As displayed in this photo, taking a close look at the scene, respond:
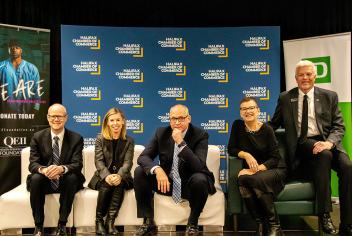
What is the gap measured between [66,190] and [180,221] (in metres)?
1.10

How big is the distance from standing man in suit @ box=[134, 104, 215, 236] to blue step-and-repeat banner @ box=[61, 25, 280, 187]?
5.13 ft

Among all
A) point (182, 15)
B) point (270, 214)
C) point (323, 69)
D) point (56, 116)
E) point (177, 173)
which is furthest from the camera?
point (182, 15)

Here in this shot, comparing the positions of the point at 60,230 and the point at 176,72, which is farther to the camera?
the point at 176,72

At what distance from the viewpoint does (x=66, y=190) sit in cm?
360

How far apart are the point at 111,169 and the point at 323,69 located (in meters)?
3.14

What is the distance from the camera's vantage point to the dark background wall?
5.39 m

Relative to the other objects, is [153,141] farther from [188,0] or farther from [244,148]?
[188,0]

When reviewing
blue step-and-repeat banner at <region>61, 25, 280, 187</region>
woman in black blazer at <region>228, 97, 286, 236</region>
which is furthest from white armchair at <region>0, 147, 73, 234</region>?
woman in black blazer at <region>228, 97, 286, 236</region>

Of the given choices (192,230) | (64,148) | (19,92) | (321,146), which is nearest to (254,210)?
(192,230)

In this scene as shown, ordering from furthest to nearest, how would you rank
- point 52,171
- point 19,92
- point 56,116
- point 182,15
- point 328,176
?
point 182,15 → point 19,92 → point 56,116 → point 52,171 → point 328,176

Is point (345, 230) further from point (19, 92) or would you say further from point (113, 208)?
point (19, 92)

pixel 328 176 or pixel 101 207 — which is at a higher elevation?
pixel 328 176

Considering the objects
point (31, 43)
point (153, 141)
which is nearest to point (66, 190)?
point (153, 141)

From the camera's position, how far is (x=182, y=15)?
5.61 metres
